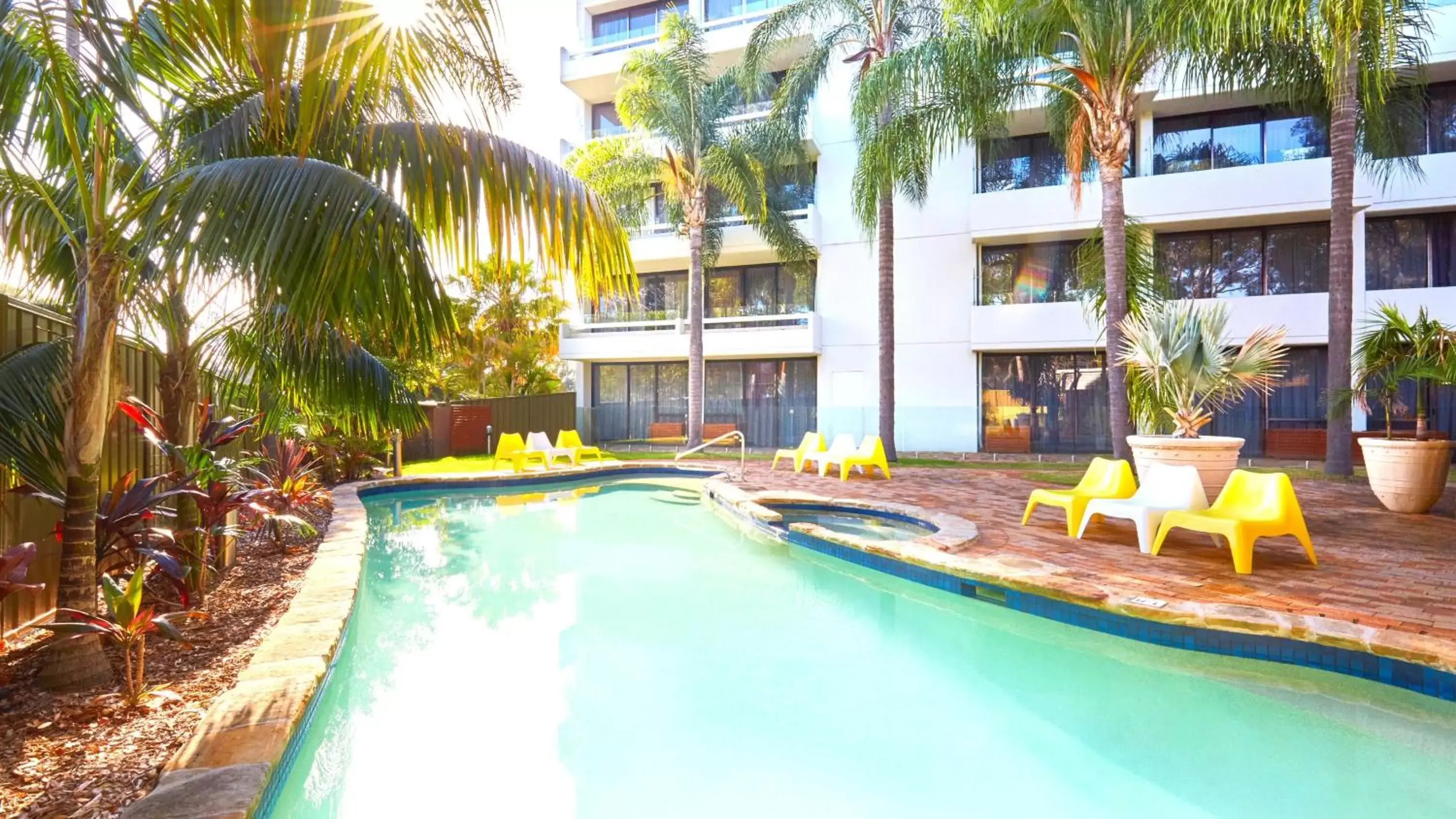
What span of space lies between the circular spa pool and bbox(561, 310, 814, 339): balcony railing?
1002cm

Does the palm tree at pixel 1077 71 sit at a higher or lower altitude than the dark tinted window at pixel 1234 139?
lower

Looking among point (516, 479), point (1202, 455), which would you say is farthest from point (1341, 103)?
point (516, 479)

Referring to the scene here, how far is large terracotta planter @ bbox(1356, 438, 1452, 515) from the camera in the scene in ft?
26.3

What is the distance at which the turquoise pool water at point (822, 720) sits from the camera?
129 inches

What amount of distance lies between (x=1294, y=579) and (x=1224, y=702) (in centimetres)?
186

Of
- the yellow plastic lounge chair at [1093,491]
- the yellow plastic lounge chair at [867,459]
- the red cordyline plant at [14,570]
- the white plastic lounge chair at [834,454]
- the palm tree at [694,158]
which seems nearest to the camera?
the red cordyline plant at [14,570]

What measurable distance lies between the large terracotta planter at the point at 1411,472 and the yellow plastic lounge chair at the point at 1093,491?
3.45 metres

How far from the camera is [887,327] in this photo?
15547 mm

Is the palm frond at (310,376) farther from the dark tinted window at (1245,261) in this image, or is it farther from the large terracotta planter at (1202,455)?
the dark tinted window at (1245,261)

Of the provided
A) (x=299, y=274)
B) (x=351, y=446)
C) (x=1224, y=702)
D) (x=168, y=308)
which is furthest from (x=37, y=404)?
(x=351, y=446)

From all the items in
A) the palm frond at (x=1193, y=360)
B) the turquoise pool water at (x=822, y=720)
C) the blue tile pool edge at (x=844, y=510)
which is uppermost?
the palm frond at (x=1193, y=360)

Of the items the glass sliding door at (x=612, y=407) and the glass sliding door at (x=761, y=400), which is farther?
the glass sliding door at (x=612, y=407)

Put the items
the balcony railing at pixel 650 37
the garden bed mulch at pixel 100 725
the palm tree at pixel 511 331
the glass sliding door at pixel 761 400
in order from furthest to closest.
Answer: the palm tree at pixel 511 331
the balcony railing at pixel 650 37
the glass sliding door at pixel 761 400
the garden bed mulch at pixel 100 725

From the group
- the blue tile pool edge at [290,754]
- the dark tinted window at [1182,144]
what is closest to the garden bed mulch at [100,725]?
the blue tile pool edge at [290,754]
